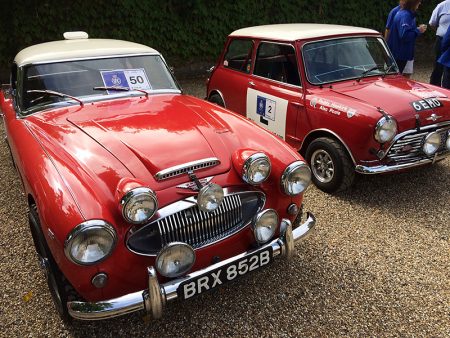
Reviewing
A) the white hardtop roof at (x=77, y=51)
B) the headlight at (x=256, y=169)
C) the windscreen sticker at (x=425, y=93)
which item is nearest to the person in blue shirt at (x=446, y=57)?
the windscreen sticker at (x=425, y=93)

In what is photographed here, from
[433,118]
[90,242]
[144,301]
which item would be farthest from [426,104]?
[90,242]

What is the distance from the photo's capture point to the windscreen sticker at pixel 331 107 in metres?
3.72

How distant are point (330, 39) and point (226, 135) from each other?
234 centimetres

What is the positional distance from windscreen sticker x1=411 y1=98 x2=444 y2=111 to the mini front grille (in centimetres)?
216

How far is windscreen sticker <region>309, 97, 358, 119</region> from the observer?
3.72 meters

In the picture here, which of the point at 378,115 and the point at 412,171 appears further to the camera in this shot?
the point at 412,171

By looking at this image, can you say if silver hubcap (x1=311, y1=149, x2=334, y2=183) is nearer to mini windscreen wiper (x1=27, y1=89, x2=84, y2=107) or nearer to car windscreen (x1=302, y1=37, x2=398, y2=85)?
car windscreen (x1=302, y1=37, x2=398, y2=85)

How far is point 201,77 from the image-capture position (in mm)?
9797

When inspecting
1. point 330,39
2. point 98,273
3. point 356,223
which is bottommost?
point 356,223

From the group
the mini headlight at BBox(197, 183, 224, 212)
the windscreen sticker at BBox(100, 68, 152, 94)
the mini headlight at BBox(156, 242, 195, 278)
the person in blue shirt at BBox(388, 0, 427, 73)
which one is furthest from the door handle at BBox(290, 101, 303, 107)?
the person in blue shirt at BBox(388, 0, 427, 73)

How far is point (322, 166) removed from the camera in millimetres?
4117

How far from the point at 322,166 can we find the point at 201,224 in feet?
7.24

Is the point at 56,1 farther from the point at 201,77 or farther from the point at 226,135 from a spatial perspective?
the point at 226,135

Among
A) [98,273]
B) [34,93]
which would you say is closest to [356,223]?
[98,273]
